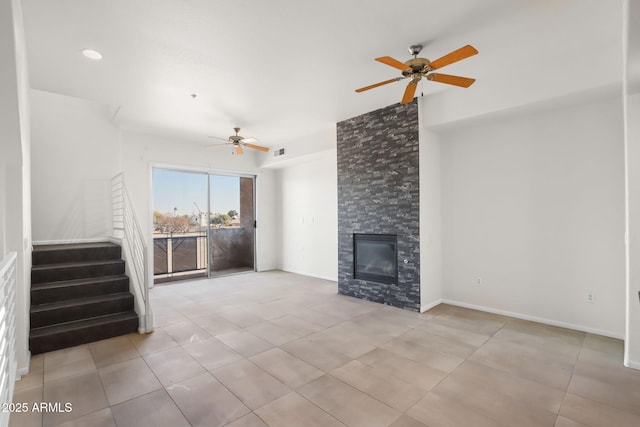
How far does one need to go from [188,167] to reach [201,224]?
50.5 inches

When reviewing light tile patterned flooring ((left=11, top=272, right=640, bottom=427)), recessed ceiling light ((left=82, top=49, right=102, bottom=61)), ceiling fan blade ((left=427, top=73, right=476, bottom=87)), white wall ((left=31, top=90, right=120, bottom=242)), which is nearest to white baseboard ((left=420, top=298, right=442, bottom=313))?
light tile patterned flooring ((left=11, top=272, right=640, bottom=427))

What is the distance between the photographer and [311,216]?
7086mm

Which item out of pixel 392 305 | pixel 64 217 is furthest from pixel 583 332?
pixel 64 217

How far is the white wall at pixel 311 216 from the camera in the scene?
6566 millimetres

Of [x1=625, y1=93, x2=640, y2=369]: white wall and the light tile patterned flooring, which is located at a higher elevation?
[x1=625, y1=93, x2=640, y2=369]: white wall

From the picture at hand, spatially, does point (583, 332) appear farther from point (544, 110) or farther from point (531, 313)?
point (544, 110)

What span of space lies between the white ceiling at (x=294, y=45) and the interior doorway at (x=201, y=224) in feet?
7.96

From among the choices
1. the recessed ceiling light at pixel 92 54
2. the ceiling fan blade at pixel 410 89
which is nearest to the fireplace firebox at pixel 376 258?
the ceiling fan blade at pixel 410 89

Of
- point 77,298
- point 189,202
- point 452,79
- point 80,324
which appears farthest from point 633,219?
point 189,202

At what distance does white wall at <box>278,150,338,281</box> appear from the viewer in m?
6.57

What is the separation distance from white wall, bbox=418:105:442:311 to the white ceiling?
0.80 m

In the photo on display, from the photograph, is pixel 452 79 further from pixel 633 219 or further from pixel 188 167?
pixel 188 167

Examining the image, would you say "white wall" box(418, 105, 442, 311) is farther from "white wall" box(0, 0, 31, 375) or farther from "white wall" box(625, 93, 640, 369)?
"white wall" box(0, 0, 31, 375)

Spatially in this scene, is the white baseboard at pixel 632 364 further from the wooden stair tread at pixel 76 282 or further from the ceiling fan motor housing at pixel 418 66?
the wooden stair tread at pixel 76 282
